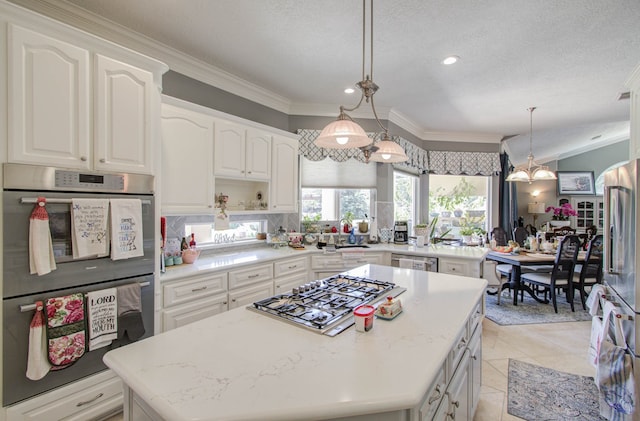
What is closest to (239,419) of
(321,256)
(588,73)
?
(321,256)

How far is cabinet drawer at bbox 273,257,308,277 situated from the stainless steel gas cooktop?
48.9 inches

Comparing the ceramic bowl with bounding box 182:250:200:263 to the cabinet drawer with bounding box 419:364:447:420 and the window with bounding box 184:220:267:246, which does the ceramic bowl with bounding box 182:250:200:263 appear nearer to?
the window with bounding box 184:220:267:246

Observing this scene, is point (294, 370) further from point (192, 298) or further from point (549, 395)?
point (549, 395)

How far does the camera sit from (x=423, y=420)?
106cm

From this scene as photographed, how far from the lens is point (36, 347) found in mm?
1559

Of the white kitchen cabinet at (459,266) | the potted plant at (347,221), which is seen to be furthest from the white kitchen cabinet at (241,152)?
the white kitchen cabinet at (459,266)

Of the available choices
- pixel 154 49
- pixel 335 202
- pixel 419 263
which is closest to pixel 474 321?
pixel 419 263

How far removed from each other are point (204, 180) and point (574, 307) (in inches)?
207

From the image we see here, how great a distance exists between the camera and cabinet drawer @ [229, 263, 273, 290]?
108 inches

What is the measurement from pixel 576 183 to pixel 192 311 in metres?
10.5

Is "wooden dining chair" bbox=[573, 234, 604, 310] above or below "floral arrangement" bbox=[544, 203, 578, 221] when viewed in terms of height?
below

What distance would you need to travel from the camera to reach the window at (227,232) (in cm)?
317

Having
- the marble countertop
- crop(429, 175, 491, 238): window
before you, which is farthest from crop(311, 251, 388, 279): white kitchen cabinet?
crop(429, 175, 491, 238): window

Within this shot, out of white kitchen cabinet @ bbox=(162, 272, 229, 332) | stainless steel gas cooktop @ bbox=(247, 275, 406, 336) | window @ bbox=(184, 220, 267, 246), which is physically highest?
window @ bbox=(184, 220, 267, 246)
